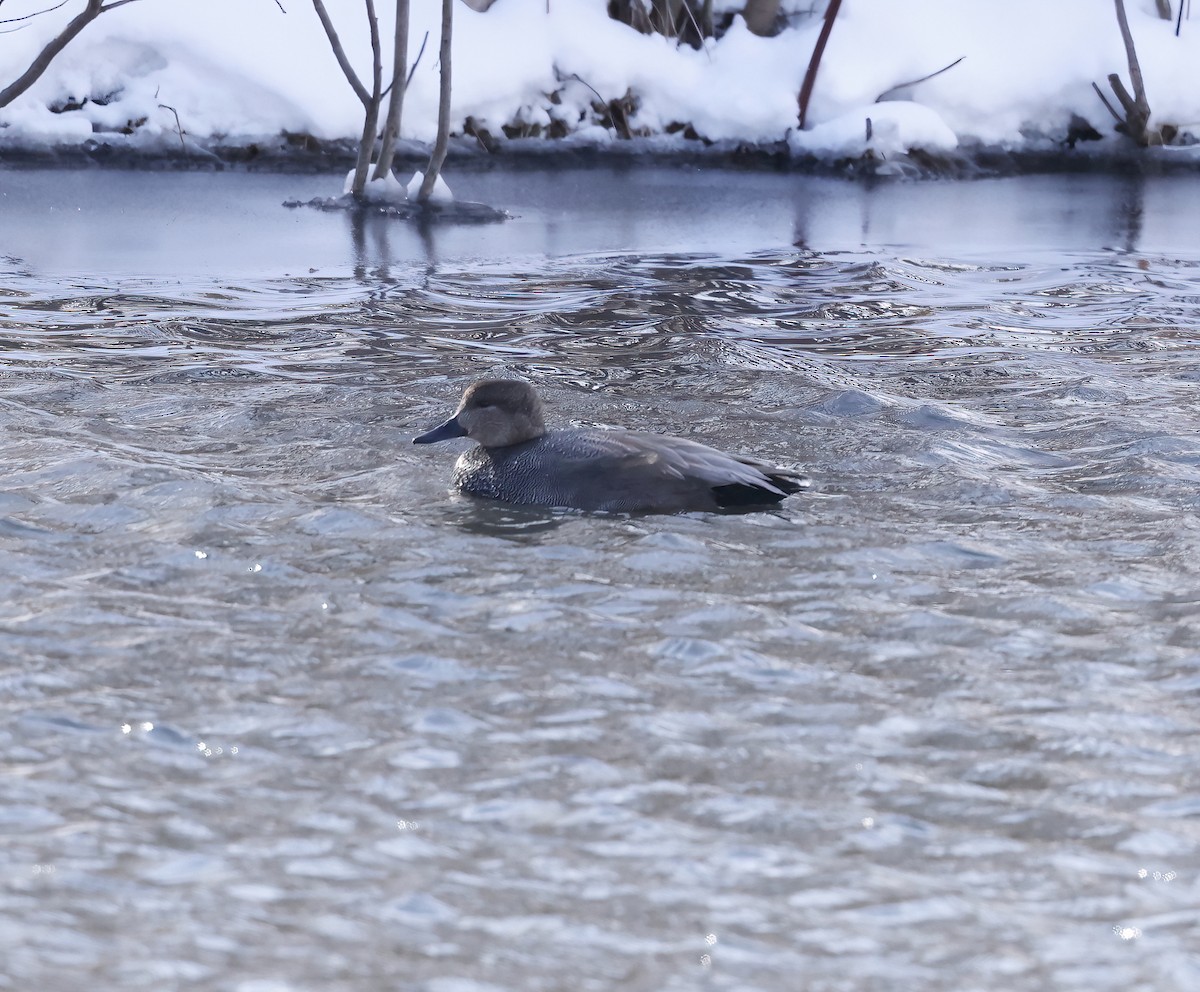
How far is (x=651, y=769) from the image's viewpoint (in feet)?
11.8

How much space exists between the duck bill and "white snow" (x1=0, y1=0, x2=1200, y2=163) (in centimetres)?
930

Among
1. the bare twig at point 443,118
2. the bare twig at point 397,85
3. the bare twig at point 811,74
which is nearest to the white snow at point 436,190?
the bare twig at point 443,118

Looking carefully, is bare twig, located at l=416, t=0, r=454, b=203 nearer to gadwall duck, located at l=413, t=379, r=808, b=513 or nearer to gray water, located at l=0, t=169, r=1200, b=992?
gray water, located at l=0, t=169, r=1200, b=992

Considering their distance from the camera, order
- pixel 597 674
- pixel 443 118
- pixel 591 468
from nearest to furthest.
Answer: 1. pixel 597 674
2. pixel 591 468
3. pixel 443 118

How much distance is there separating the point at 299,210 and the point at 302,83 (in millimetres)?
2609

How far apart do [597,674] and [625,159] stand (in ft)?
40.8

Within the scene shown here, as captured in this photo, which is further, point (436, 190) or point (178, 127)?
point (178, 127)

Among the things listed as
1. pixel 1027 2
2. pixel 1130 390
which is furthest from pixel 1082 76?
pixel 1130 390

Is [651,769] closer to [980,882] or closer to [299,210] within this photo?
[980,882]

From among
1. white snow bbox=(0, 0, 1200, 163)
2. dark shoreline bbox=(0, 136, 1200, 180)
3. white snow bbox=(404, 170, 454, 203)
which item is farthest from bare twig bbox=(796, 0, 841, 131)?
white snow bbox=(404, 170, 454, 203)

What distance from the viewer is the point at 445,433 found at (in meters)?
5.96

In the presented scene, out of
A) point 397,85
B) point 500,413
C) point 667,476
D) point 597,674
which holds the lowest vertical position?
point 597,674


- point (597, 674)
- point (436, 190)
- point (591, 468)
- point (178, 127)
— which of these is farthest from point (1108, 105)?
point (597, 674)

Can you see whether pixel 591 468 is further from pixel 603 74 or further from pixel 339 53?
pixel 603 74
